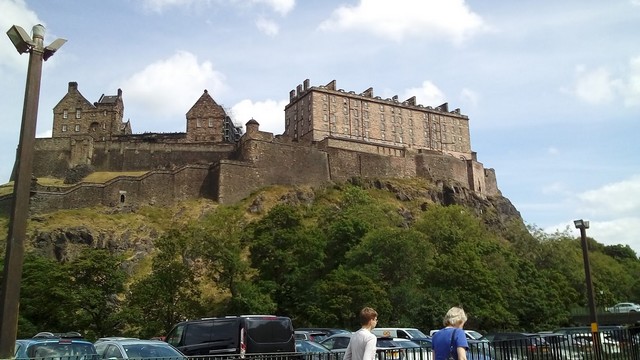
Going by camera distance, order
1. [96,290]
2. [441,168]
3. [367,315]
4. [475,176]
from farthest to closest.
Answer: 1. [475,176]
2. [441,168]
3. [96,290]
4. [367,315]

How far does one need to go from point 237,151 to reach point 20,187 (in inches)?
2801

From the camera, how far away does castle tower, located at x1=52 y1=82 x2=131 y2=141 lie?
90062 mm

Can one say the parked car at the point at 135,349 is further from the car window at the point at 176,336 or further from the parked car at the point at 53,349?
the car window at the point at 176,336

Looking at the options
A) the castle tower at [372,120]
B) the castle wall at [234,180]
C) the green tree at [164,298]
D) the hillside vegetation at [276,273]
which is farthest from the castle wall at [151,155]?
the green tree at [164,298]

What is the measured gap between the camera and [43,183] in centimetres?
7369

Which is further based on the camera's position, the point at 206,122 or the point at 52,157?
the point at 206,122

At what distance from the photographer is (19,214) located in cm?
966

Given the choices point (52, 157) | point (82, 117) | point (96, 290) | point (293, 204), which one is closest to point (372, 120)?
point (293, 204)

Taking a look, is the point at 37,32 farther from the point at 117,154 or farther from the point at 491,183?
the point at 491,183

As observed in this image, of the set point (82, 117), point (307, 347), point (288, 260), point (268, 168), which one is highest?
point (82, 117)

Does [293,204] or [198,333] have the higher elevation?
[293,204]

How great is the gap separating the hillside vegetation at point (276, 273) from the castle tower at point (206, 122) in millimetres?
21861

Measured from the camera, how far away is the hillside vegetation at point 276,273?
43656mm

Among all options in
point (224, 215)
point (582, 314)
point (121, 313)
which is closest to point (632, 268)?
point (582, 314)
